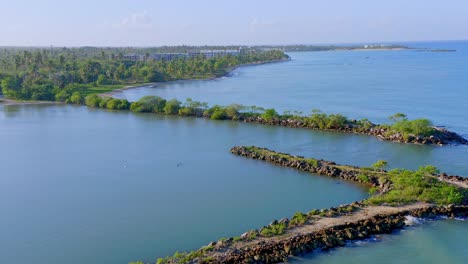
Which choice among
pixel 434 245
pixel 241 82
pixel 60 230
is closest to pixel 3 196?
pixel 60 230

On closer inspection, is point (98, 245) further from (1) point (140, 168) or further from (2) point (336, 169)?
(2) point (336, 169)

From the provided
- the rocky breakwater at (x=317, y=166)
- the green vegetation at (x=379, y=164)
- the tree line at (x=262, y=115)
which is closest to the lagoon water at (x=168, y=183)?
the rocky breakwater at (x=317, y=166)

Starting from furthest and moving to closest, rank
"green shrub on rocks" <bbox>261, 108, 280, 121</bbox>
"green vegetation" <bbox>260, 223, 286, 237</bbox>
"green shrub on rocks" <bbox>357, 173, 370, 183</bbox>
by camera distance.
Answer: "green shrub on rocks" <bbox>261, 108, 280, 121</bbox>
"green shrub on rocks" <bbox>357, 173, 370, 183</bbox>
"green vegetation" <bbox>260, 223, 286, 237</bbox>

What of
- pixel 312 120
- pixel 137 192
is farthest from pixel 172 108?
pixel 137 192

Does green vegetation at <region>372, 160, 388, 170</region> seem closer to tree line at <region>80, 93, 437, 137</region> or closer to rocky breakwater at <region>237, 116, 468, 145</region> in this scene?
rocky breakwater at <region>237, 116, 468, 145</region>

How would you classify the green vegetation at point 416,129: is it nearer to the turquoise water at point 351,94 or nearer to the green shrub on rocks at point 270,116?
the turquoise water at point 351,94

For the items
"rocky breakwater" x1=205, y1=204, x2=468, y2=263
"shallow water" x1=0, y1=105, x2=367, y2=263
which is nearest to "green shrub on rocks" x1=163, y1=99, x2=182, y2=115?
"shallow water" x1=0, y1=105, x2=367, y2=263

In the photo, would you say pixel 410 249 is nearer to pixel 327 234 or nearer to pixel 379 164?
pixel 327 234
